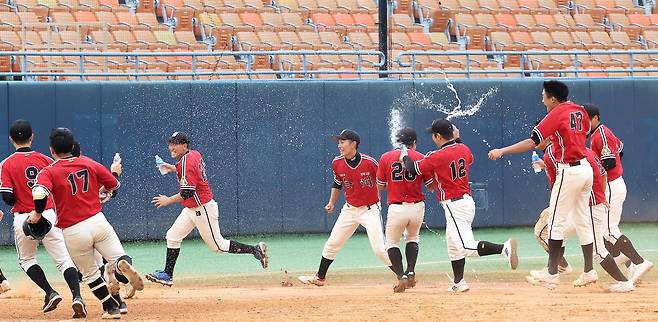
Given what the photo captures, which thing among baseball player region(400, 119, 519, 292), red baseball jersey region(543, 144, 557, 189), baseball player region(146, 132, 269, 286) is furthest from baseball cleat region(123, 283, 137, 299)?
red baseball jersey region(543, 144, 557, 189)

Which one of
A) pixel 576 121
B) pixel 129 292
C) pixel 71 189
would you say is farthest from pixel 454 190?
pixel 71 189

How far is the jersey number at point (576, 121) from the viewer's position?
11.9 m

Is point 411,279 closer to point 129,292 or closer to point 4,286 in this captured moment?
point 129,292

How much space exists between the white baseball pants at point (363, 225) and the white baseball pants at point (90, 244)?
3193 mm

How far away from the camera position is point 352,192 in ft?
43.6

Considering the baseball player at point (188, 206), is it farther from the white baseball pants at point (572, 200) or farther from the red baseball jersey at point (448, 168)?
the white baseball pants at point (572, 200)

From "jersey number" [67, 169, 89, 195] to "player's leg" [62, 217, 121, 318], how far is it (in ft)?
0.97

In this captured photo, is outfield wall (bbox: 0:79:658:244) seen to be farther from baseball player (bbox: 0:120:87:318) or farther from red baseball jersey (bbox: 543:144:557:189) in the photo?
red baseball jersey (bbox: 543:144:557:189)

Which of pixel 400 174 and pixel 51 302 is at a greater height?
pixel 400 174

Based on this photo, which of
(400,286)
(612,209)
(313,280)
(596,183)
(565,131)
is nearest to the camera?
(565,131)

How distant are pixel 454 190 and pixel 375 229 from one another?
1.13 metres

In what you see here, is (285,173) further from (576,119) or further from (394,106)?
(576,119)

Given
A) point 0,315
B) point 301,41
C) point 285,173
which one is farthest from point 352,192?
point 301,41

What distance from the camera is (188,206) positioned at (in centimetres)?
1368
